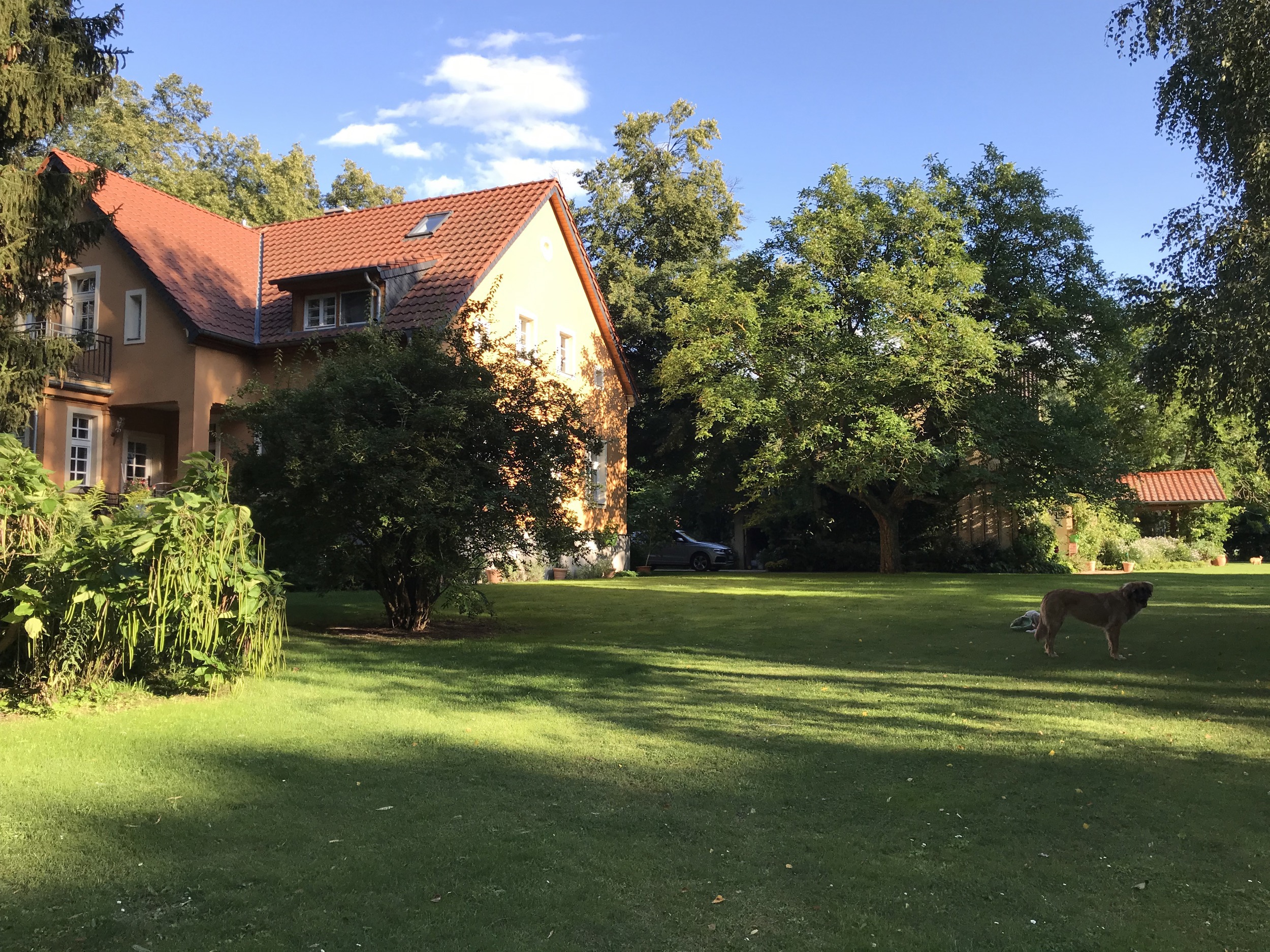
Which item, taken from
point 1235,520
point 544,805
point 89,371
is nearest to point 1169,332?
point 544,805

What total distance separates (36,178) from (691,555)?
82.8 ft

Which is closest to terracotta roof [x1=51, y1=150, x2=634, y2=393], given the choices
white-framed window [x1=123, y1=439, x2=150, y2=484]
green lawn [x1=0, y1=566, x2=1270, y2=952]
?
white-framed window [x1=123, y1=439, x2=150, y2=484]

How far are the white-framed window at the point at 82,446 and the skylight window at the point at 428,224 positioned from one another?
9164 mm

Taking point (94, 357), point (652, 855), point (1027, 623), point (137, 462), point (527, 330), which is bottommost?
point (652, 855)

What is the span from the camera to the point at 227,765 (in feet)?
20.0

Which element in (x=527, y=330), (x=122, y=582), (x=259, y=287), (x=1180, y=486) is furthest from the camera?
(x=1180, y=486)

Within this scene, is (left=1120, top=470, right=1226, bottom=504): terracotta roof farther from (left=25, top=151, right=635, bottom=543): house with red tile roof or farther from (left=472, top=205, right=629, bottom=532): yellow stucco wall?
(left=25, top=151, right=635, bottom=543): house with red tile roof

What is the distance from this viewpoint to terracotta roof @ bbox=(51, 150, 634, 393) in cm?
2250

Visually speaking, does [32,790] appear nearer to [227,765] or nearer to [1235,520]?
[227,765]

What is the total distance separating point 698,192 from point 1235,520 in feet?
92.1

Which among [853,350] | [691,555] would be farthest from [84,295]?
[691,555]

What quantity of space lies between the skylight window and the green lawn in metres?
17.4

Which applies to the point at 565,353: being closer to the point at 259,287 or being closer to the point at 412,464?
the point at 259,287

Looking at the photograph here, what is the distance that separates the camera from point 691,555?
35.5 metres
